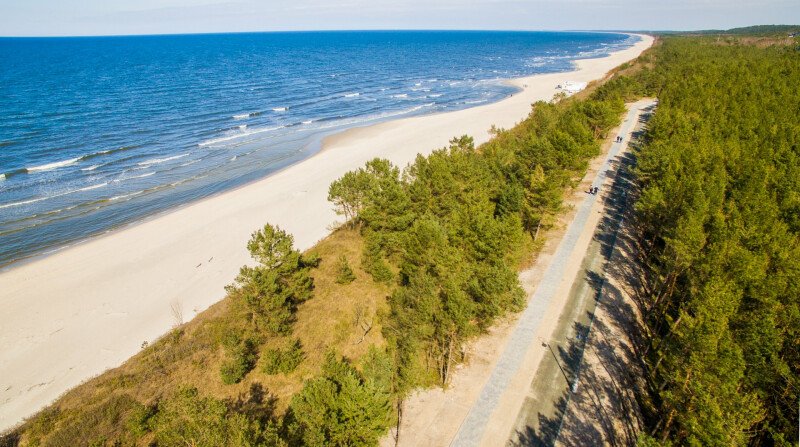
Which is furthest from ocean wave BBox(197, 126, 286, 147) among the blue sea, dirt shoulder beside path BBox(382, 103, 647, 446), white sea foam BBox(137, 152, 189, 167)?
dirt shoulder beside path BBox(382, 103, 647, 446)

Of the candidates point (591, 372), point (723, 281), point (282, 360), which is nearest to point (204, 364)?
point (282, 360)

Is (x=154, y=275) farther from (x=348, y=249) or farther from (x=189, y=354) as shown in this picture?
(x=348, y=249)

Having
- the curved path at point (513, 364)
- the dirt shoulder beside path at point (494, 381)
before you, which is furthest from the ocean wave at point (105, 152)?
the curved path at point (513, 364)

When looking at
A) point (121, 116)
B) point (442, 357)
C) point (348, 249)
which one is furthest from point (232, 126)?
point (442, 357)

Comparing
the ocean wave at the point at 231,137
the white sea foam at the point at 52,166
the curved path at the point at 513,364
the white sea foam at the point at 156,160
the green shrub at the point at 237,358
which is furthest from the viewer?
the ocean wave at the point at 231,137

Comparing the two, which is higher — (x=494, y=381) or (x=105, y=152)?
(x=105, y=152)

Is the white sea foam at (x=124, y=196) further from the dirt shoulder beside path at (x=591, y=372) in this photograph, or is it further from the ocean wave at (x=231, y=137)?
the dirt shoulder beside path at (x=591, y=372)

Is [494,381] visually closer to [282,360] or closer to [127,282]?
[282,360]

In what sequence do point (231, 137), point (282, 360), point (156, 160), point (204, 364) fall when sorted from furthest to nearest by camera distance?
point (231, 137) < point (156, 160) < point (204, 364) < point (282, 360)

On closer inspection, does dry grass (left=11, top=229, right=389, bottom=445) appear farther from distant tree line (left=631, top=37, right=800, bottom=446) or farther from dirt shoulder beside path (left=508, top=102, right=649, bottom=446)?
distant tree line (left=631, top=37, right=800, bottom=446)
